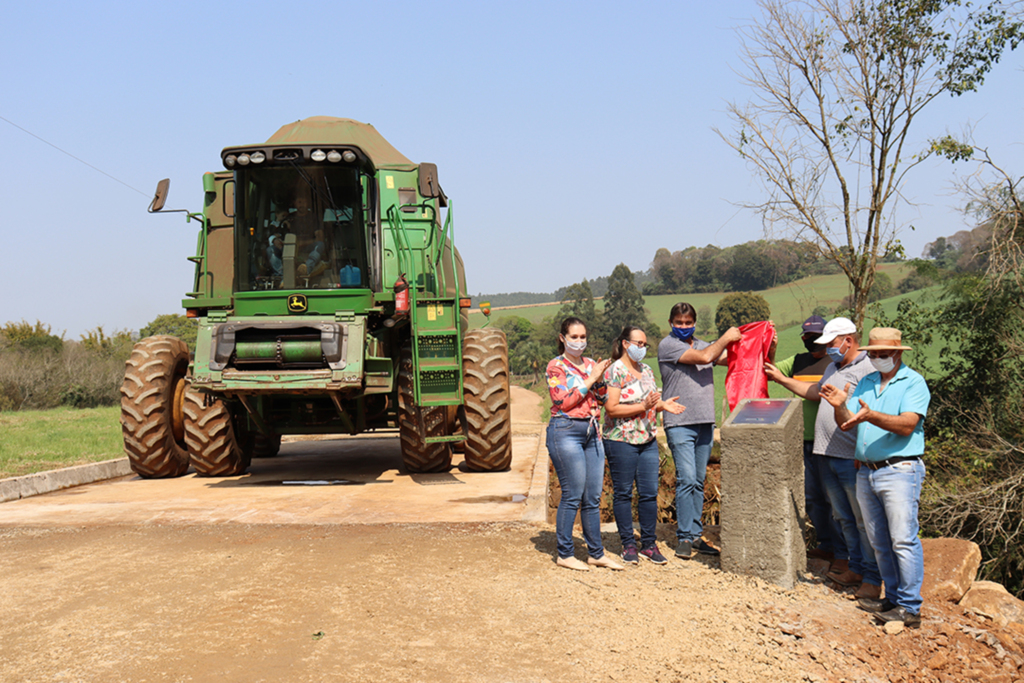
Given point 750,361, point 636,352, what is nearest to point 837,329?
point 750,361

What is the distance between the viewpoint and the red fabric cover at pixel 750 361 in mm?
6680

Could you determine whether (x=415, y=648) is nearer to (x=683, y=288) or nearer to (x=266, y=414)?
(x=266, y=414)

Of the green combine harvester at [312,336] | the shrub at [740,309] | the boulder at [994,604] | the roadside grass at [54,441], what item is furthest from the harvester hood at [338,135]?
the shrub at [740,309]

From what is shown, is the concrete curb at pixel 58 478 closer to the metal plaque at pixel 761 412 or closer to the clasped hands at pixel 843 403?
the metal plaque at pixel 761 412

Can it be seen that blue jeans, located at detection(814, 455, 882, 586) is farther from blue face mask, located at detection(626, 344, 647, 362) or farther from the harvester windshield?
the harvester windshield

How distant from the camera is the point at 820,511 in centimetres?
656

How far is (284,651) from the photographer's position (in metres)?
4.47

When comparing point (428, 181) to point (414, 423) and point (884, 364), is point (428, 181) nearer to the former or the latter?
point (414, 423)

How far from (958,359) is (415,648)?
14.2 m

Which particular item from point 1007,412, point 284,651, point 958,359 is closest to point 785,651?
point 284,651

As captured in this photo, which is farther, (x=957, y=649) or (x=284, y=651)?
(x=957, y=649)

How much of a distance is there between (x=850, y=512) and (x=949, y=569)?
2.93 feet

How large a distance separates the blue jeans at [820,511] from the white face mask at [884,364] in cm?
120

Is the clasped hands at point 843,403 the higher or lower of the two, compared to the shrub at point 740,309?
lower
